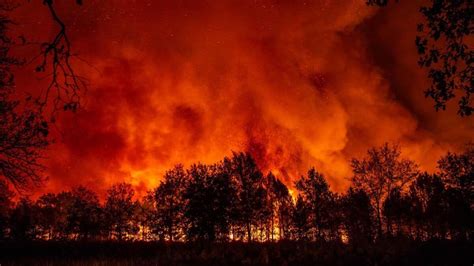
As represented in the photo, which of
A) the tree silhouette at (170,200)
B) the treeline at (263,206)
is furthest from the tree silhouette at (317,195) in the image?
the tree silhouette at (170,200)

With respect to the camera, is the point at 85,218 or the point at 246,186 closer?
the point at 246,186

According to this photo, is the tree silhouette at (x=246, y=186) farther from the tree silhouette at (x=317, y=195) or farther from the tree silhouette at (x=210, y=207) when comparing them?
the tree silhouette at (x=317, y=195)

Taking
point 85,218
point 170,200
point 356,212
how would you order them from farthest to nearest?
point 85,218
point 356,212
point 170,200

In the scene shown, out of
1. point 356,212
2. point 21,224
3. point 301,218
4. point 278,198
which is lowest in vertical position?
point 301,218

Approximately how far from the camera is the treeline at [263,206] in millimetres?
61906

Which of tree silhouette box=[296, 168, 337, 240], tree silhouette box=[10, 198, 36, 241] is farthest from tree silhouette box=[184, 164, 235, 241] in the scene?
tree silhouette box=[10, 198, 36, 241]

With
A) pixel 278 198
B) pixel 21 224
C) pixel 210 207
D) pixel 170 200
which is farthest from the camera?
pixel 278 198

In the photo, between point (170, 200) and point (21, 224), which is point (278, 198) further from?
point (21, 224)

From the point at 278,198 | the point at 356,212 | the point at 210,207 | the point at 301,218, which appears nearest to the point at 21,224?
the point at 210,207

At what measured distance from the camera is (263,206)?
74.1m

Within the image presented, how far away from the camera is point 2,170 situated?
18.2 m

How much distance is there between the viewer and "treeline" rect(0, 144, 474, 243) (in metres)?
61.9

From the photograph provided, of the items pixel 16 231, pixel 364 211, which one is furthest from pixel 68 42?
pixel 16 231

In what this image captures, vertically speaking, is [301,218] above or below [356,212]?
below
